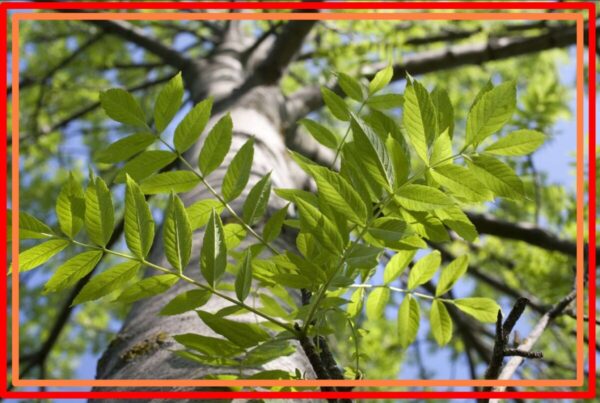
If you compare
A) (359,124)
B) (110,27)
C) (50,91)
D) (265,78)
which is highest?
(110,27)

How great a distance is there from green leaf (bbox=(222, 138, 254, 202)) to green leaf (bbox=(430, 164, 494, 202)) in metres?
0.23

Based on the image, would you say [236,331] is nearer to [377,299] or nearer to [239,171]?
[239,171]

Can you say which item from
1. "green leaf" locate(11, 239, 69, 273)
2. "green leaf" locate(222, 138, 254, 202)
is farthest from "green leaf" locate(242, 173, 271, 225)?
"green leaf" locate(11, 239, 69, 273)

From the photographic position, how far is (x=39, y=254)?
2.36 ft

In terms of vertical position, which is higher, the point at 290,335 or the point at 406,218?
the point at 406,218

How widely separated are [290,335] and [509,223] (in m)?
2.24

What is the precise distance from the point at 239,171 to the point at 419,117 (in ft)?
0.80

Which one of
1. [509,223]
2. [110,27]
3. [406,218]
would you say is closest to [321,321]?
[406,218]

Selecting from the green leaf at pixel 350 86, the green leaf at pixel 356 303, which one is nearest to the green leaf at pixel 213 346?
the green leaf at pixel 356 303

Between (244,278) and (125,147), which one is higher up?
(125,147)

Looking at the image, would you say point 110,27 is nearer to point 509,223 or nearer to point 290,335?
point 509,223

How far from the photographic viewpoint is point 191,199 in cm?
172

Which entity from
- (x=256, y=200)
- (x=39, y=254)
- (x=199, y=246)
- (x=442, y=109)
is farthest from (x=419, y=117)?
(x=199, y=246)

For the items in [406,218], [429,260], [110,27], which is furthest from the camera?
[110,27]
